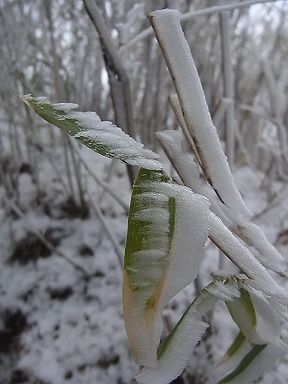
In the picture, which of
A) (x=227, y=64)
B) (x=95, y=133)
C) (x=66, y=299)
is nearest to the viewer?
(x=95, y=133)

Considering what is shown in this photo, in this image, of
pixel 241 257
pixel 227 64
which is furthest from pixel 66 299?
pixel 241 257

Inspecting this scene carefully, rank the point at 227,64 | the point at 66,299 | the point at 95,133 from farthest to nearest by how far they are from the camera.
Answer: the point at 66,299 → the point at 227,64 → the point at 95,133

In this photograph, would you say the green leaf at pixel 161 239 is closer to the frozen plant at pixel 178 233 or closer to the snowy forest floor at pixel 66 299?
the frozen plant at pixel 178 233

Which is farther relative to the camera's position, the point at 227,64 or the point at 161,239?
the point at 227,64

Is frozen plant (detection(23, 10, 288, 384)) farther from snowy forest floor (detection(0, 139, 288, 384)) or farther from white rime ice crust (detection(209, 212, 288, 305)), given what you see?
snowy forest floor (detection(0, 139, 288, 384))

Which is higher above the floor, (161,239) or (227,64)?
(227,64)

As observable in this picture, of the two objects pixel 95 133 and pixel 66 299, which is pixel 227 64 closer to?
pixel 95 133

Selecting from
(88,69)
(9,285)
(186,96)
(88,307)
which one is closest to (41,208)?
(9,285)

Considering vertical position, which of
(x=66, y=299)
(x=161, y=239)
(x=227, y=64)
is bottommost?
(x=66, y=299)

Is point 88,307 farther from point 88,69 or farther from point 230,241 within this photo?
point 88,69
